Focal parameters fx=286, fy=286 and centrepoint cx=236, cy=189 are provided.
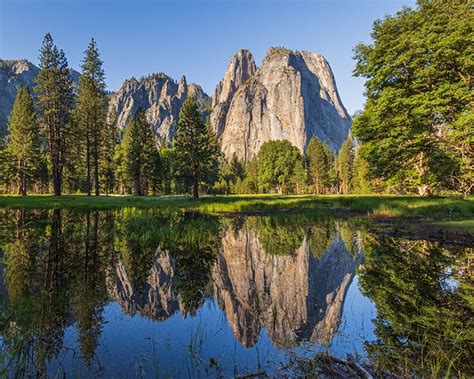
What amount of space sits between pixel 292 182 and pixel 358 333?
83.8 metres

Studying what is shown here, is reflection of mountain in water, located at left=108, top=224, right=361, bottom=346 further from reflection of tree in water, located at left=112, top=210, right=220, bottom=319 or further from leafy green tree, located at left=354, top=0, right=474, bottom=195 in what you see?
leafy green tree, located at left=354, top=0, right=474, bottom=195

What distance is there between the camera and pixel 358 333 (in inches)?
171

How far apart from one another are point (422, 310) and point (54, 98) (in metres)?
45.0

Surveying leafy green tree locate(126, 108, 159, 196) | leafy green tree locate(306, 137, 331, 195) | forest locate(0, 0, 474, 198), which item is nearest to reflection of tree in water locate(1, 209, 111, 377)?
forest locate(0, 0, 474, 198)

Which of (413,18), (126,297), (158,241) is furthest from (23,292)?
(413,18)

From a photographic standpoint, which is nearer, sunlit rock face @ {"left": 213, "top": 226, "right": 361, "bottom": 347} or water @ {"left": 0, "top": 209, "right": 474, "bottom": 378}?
water @ {"left": 0, "top": 209, "right": 474, "bottom": 378}


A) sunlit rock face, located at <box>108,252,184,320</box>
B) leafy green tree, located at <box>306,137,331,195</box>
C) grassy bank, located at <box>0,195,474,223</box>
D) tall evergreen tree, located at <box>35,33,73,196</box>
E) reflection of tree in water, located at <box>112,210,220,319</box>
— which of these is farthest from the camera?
leafy green tree, located at <box>306,137,331,195</box>

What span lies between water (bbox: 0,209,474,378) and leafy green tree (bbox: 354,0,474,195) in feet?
44.7

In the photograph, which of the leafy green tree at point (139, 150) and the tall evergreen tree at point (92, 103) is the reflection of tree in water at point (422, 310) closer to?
the tall evergreen tree at point (92, 103)

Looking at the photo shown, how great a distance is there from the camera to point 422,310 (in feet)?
15.9

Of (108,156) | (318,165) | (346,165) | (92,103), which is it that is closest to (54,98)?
(92,103)

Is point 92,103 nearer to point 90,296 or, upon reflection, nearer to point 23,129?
point 23,129

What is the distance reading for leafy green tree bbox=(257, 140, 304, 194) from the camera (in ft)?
267

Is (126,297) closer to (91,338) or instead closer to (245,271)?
(91,338)
